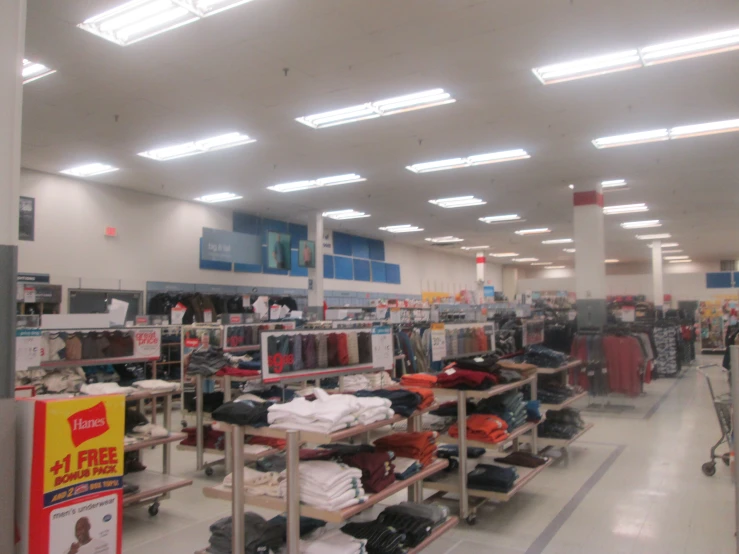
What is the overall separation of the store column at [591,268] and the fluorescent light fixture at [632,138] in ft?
7.95

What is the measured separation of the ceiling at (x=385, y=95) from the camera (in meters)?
5.24

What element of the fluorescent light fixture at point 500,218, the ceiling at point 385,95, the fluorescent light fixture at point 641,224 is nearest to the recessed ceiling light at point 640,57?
the ceiling at point 385,95

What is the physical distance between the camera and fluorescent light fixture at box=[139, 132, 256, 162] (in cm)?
873

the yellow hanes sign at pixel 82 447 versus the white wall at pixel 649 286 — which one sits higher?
the white wall at pixel 649 286

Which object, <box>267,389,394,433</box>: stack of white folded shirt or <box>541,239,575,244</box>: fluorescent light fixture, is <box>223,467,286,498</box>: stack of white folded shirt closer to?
<box>267,389,394,433</box>: stack of white folded shirt

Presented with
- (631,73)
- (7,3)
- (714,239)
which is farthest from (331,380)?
(714,239)

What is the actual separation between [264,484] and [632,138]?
7972 millimetres

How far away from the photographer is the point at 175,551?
4.16m

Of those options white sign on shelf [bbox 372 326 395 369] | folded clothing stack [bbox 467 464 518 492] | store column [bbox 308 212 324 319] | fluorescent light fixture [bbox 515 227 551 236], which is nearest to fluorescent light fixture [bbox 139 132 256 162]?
white sign on shelf [bbox 372 326 395 369]

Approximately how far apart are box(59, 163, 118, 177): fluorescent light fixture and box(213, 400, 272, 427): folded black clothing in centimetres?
855

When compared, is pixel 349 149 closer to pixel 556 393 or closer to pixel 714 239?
pixel 556 393

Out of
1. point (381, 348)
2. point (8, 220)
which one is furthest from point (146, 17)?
point (8, 220)

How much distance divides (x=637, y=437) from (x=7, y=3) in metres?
7.97

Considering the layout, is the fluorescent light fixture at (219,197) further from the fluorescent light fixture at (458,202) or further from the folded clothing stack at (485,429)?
the folded clothing stack at (485,429)
